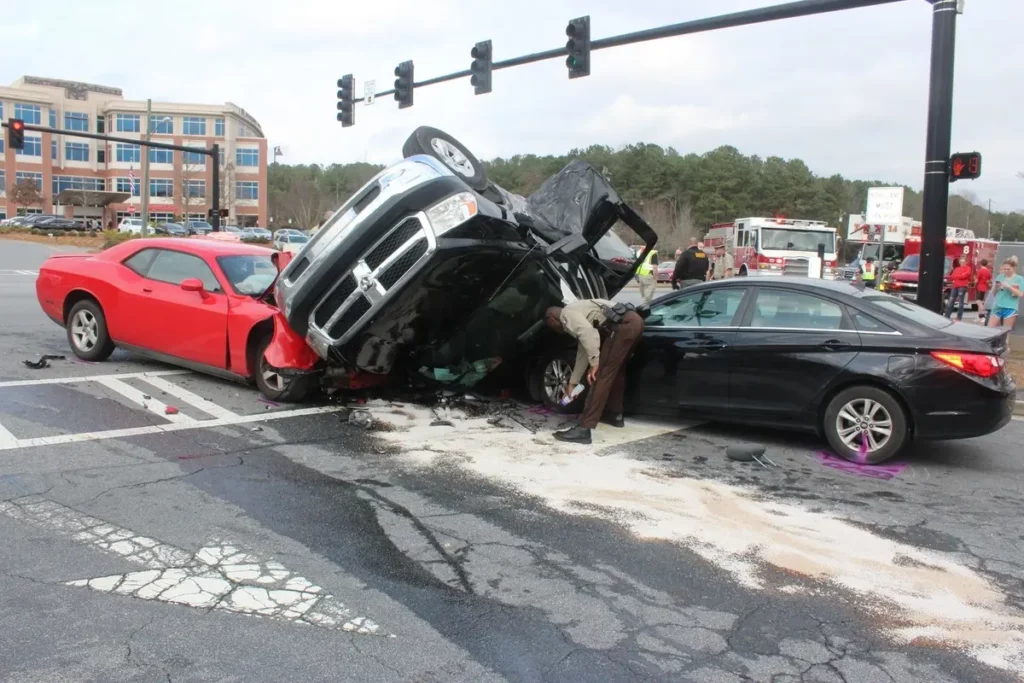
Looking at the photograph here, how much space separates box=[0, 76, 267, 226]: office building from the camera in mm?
81125

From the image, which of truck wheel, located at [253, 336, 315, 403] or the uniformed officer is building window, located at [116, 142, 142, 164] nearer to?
truck wheel, located at [253, 336, 315, 403]

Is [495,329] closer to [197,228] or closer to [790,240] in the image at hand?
[790,240]

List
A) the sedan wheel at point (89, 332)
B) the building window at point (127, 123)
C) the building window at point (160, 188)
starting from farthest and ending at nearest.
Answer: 1. the building window at point (160, 188)
2. the building window at point (127, 123)
3. the sedan wheel at point (89, 332)

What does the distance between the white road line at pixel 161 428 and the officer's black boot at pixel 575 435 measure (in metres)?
2.19

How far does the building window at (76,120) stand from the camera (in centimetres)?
8462

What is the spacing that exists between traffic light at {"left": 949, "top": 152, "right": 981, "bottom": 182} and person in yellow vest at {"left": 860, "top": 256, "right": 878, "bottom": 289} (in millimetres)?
16540

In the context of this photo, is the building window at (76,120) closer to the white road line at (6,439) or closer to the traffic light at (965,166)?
the white road line at (6,439)

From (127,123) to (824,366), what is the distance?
92.7 m

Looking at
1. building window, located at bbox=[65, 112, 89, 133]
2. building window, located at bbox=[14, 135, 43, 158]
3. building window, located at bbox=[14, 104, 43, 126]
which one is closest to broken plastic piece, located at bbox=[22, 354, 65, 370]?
building window, located at bbox=[14, 104, 43, 126]

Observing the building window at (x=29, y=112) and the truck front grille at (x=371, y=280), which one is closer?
the truck front grille at (x=371, y=280)

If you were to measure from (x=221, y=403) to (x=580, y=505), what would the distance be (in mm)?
4061

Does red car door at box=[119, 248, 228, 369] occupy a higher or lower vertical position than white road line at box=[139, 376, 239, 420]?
higher

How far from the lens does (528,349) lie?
8008 mm

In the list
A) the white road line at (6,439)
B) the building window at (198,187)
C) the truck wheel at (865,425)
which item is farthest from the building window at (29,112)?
the truck wheel at (865,425)
